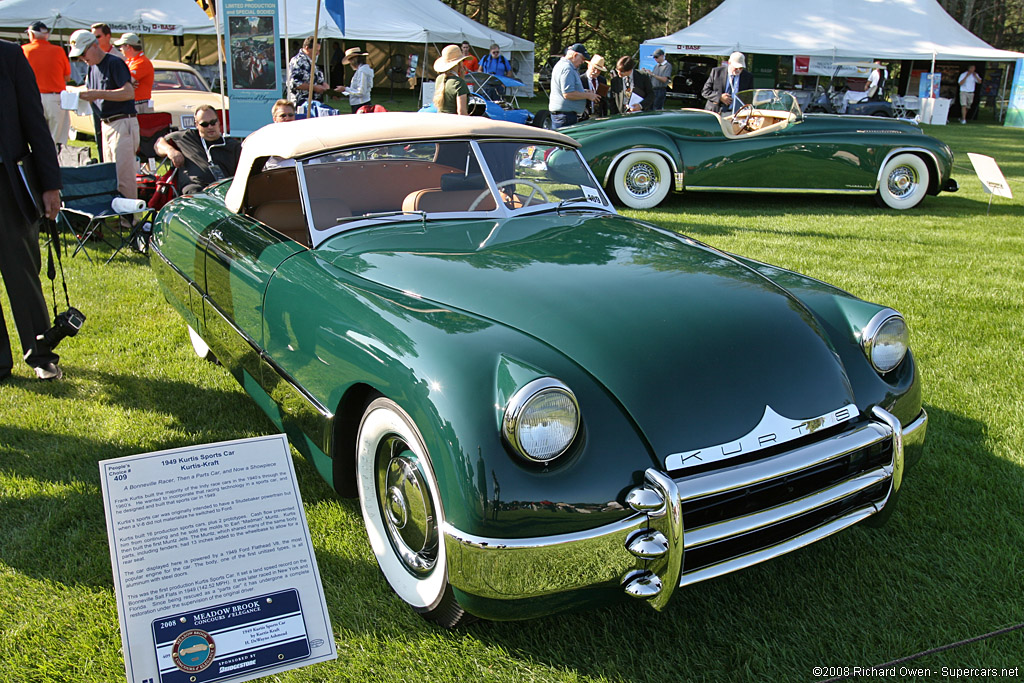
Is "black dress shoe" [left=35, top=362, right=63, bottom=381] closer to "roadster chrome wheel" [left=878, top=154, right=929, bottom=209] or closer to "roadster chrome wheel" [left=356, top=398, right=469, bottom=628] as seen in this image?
"roadster chrome wheel" [left=356, top=398, right=469, bottom=628]

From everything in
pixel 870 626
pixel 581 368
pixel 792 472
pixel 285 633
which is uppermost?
pixel 581 368

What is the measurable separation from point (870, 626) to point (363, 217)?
2.43 m

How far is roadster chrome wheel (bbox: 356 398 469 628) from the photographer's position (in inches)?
92.4

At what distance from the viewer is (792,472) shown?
7.56 feet

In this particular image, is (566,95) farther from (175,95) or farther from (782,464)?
(782,464)

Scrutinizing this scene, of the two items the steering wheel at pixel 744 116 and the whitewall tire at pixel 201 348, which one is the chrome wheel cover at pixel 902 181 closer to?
the steering wheel at pixel 744 116

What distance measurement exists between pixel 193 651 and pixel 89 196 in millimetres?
6171

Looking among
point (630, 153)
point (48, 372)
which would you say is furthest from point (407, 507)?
point (630, 153)

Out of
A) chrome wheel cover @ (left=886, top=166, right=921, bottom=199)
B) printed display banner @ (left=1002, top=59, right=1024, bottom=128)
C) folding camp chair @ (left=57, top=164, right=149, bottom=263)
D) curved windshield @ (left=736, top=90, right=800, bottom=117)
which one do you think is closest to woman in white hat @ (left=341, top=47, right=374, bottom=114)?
folding camp chair @ (left=57, top=164, right=149, bottom=263)

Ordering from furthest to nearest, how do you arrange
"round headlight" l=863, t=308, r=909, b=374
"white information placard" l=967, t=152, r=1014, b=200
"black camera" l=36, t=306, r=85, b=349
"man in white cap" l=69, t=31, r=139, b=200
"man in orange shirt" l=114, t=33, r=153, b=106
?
"man in orange shirt" l=114, t=33, r=153, b=106, "white information placard" l=967, t=152, r=1014, b=200, "man in white cap" l=69, t=31, r=139, b=200, "black camera" l=36, t=306, r=85, b=349, "round headlight" l=863, t=308, r=909, b=374

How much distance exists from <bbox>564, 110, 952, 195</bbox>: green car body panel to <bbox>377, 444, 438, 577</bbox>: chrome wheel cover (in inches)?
270

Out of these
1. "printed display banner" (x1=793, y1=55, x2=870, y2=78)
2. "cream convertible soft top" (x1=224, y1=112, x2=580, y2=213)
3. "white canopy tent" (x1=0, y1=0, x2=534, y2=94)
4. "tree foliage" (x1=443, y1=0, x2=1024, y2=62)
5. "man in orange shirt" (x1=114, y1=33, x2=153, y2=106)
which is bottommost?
"cream convertible soft top" (x1=224, y1=112, x2=580, y2=213)

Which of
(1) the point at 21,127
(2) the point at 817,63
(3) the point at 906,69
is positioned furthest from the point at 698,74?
(1) the point at 21,127

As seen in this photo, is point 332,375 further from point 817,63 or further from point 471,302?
point 817,63
